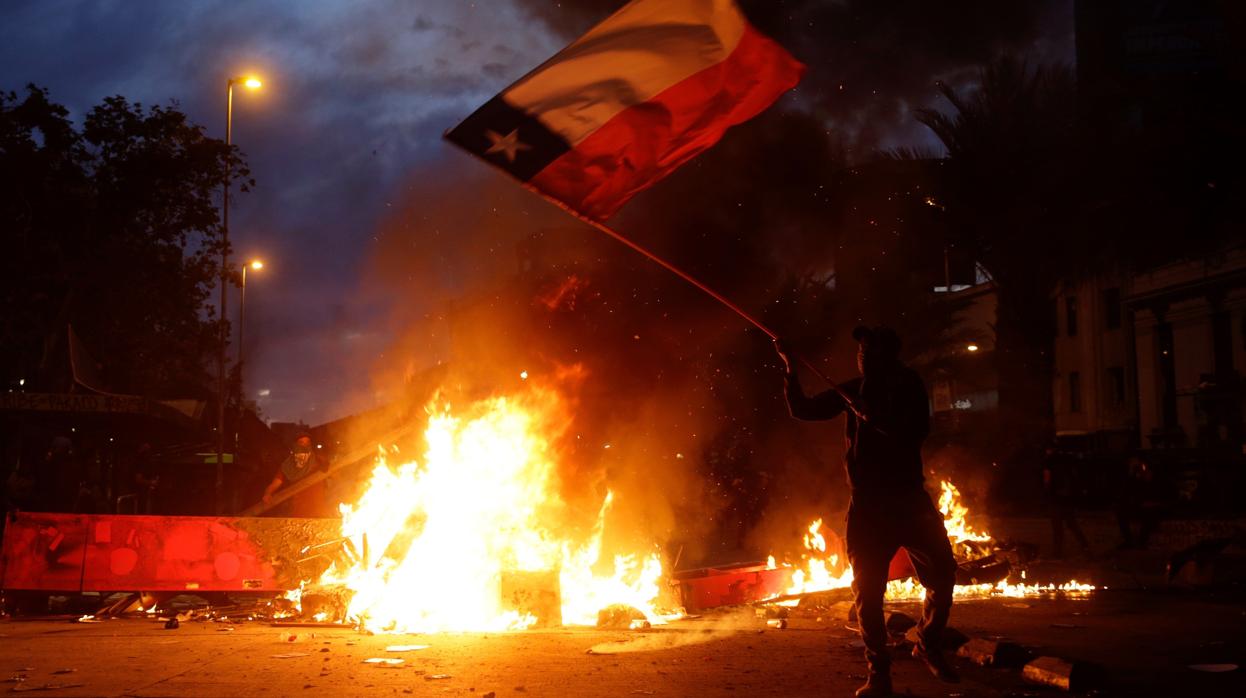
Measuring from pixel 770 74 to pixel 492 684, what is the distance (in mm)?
4448

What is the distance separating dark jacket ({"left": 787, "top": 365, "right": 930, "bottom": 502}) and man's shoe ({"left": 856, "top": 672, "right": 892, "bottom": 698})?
960 mm

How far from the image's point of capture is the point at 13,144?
75.6ft

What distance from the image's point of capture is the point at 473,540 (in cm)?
993

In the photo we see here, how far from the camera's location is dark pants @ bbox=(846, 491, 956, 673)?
5.70 m

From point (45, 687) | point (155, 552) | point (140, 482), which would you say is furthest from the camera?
point (140, 482)

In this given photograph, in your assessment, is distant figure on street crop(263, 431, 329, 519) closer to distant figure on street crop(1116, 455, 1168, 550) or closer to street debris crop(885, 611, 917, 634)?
street debris crop(885, 611, 917, 634)

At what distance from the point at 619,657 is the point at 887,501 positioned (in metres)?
2.34

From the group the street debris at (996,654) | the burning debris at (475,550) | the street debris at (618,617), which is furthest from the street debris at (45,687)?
the street debris at (996,654)

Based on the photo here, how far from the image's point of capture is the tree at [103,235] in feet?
74.6

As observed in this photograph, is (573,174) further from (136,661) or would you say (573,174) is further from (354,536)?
(354,536)

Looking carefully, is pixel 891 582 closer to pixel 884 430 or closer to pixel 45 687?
pixel 884 430

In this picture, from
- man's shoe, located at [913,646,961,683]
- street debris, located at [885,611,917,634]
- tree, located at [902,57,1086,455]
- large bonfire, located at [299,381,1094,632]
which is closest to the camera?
man's shoe, located at [913,646,961,683]

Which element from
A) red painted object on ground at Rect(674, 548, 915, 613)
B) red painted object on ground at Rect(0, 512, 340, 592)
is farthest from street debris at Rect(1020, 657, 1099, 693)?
red painted object on ground at Rect(0, 512, 340, 592)

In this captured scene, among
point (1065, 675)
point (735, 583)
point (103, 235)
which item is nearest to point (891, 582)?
point (735, 583)
